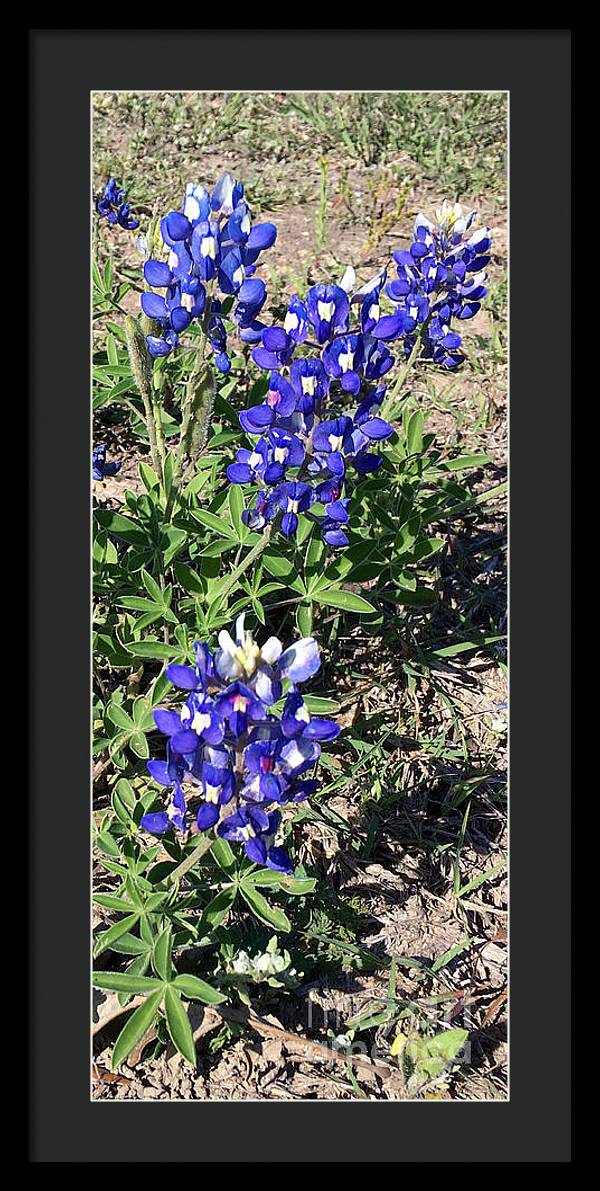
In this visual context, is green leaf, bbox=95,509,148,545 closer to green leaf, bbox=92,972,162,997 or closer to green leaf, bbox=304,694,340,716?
green leaf, bbox=304,694,340,716

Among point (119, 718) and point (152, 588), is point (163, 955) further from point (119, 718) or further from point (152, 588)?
point (152, 588)

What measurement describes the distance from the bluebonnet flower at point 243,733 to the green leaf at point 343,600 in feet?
2.59

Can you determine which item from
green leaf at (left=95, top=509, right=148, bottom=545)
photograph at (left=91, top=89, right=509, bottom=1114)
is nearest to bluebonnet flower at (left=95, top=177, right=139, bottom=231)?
photograph at (left=91, top=89, right=509, bottom=1114)

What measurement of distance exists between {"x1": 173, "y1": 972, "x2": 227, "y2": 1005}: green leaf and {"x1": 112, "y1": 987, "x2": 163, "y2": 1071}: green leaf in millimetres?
47

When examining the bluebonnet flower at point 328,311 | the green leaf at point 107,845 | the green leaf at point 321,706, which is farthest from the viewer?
the green leaf at point 321,706

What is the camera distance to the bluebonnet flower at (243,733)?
76.3 inches

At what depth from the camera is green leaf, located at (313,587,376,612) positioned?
2.82 metres

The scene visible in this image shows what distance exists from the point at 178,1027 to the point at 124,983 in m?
0.14

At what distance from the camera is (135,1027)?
217 centimetres

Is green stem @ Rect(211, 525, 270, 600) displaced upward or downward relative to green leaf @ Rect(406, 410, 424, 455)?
downward

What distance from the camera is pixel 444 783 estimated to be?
328cm

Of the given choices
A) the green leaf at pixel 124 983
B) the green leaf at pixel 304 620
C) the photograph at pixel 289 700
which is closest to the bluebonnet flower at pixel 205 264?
the photograph at pixel 289 700

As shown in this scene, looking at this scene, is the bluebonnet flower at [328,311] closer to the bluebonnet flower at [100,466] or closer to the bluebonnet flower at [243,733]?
the bluebonnet flower at [243,733]
